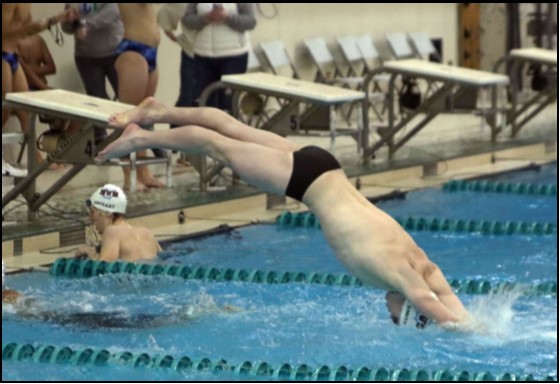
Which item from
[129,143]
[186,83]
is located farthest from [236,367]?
[186,83]

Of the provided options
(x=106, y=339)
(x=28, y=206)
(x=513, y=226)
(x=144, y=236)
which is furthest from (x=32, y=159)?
(x=513, y=226)

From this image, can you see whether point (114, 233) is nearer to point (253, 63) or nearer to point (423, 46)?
point (253, 63)

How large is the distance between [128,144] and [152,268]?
5.30ft

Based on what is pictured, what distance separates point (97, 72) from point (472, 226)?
3148mm

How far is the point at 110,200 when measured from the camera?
7199mm

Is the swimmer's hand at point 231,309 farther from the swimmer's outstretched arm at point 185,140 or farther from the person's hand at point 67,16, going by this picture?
the person's hand at point 67,16

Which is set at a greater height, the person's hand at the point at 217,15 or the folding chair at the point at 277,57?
the person's hand at the point at 217,15

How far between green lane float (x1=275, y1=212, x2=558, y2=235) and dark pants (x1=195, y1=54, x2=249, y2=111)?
1.85m

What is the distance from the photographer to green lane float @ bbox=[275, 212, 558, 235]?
8484 millimetres

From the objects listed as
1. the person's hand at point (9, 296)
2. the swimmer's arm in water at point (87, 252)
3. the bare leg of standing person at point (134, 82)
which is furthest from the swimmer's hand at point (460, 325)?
the bare leg of standing person at point (134, 82)

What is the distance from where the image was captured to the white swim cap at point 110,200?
283 inches

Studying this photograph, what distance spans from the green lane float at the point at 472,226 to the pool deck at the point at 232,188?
67cm

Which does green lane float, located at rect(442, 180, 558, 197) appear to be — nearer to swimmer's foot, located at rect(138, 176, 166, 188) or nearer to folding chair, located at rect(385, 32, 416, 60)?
swimmer's foot, located at rect(138, 176, 166, 188)

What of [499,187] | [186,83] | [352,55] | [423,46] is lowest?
[499,187]
